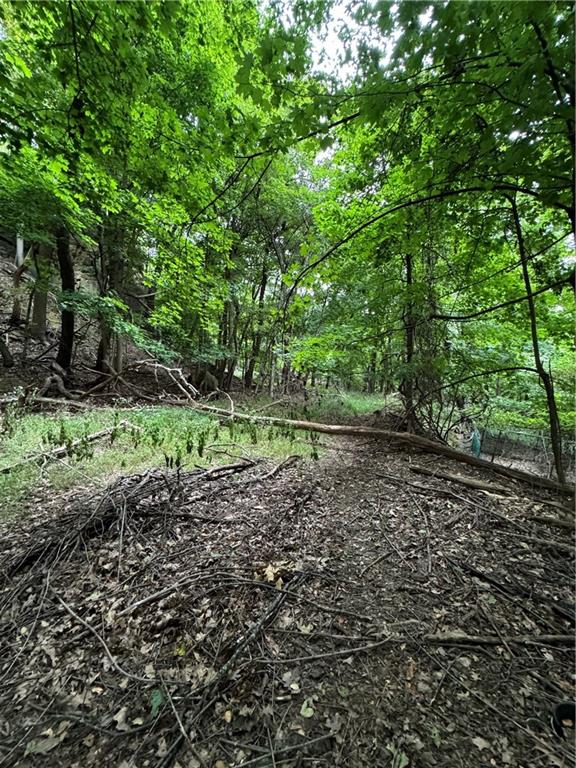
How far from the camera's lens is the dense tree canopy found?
1.79 meters

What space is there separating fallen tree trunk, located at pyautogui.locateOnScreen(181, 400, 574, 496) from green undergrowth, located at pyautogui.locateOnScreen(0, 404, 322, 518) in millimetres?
307

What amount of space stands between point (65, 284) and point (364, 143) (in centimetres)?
930

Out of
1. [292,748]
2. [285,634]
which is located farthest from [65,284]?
[292,748]

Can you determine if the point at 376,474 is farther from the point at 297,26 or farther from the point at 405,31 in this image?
the point at 297,26

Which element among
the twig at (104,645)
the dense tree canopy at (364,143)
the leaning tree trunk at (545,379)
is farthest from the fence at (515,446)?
the twig at (104,645)

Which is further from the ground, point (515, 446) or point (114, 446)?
point (114, 446)

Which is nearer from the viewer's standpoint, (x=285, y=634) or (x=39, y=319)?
(x=285, y=634)

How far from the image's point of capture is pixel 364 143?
10.1 ft

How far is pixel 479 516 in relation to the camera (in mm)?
2982

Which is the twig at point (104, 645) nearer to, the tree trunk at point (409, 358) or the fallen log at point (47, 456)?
the fallen log at point (47, 456)

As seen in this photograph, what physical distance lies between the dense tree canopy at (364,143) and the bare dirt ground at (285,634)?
6.08ft

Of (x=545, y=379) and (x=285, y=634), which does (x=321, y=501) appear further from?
(x=545, y=379)

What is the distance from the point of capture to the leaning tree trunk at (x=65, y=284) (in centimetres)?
855

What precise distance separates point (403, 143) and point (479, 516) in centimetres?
355
